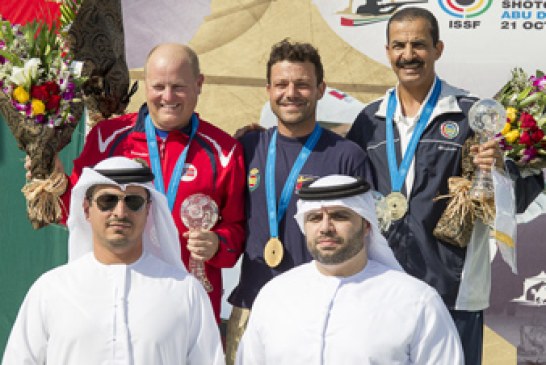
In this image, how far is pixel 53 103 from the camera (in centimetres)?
543

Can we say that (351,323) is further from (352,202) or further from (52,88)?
(52,88)

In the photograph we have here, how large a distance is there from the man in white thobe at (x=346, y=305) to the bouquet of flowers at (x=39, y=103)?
149cm

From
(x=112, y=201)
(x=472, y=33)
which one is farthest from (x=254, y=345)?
(x=472, y=33)

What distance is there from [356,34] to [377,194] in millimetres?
1864

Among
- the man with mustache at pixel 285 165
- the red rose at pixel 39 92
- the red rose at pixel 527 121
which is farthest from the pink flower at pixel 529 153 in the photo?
the red rose at pixel 39 92

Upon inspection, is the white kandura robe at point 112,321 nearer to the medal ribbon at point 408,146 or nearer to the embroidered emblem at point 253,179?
the embroidered emblem at point 253,179

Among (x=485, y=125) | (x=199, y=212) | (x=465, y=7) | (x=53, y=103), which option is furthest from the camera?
(x=465, y=7)

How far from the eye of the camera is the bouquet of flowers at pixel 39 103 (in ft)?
17.6

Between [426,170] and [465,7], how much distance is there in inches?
67.6

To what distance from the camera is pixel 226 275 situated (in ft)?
24.1

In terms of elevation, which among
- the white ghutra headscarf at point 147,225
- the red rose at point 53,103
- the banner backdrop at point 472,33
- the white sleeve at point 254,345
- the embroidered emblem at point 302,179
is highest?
the banner backdrop at point 472,33

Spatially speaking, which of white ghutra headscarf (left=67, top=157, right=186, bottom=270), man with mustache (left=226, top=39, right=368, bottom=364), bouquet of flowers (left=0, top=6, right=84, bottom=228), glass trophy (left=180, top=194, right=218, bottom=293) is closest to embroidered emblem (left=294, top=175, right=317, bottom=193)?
man with mustache (left=226, top=39, right=368, bottom=364)

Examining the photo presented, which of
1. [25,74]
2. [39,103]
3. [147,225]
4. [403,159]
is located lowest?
[147,225]

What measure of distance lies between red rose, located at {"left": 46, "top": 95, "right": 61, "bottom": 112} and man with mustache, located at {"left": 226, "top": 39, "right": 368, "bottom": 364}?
1016 millimetres
